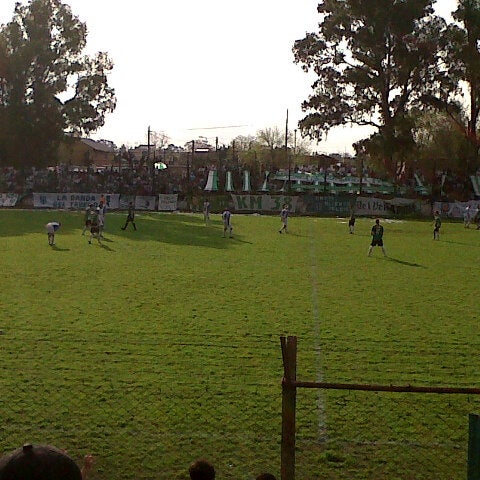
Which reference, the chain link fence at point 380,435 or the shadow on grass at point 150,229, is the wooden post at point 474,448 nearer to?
the chain link fence at point 380,435

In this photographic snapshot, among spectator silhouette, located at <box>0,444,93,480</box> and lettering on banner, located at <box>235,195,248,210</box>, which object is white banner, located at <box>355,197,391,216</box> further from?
spectator silhouette, located at <box>0,444,93,480</box>

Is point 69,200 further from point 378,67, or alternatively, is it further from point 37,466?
point 37,466

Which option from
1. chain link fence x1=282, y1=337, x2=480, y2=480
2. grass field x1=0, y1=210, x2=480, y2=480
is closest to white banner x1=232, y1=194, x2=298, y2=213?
grass field x1=0, y1=210, x2=480, y2=480

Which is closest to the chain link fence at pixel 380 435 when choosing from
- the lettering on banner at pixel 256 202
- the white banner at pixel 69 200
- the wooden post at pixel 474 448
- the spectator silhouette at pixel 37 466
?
the wooden post at pixel 474 448

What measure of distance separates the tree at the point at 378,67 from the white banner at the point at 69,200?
17469 mm

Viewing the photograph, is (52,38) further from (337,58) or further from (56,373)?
(56,373)

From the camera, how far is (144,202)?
60031 millimetres

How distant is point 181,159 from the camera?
106 m

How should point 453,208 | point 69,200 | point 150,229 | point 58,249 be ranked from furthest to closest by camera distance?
point 69,200 < point 453,208 < point 150,229 < point 58,249

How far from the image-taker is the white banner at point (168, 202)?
59.3 meters

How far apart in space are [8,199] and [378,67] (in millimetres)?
32073

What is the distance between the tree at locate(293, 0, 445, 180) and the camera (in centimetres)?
6056

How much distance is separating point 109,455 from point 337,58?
2323 inches

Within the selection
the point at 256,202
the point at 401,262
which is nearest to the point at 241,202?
the point at 256,202
